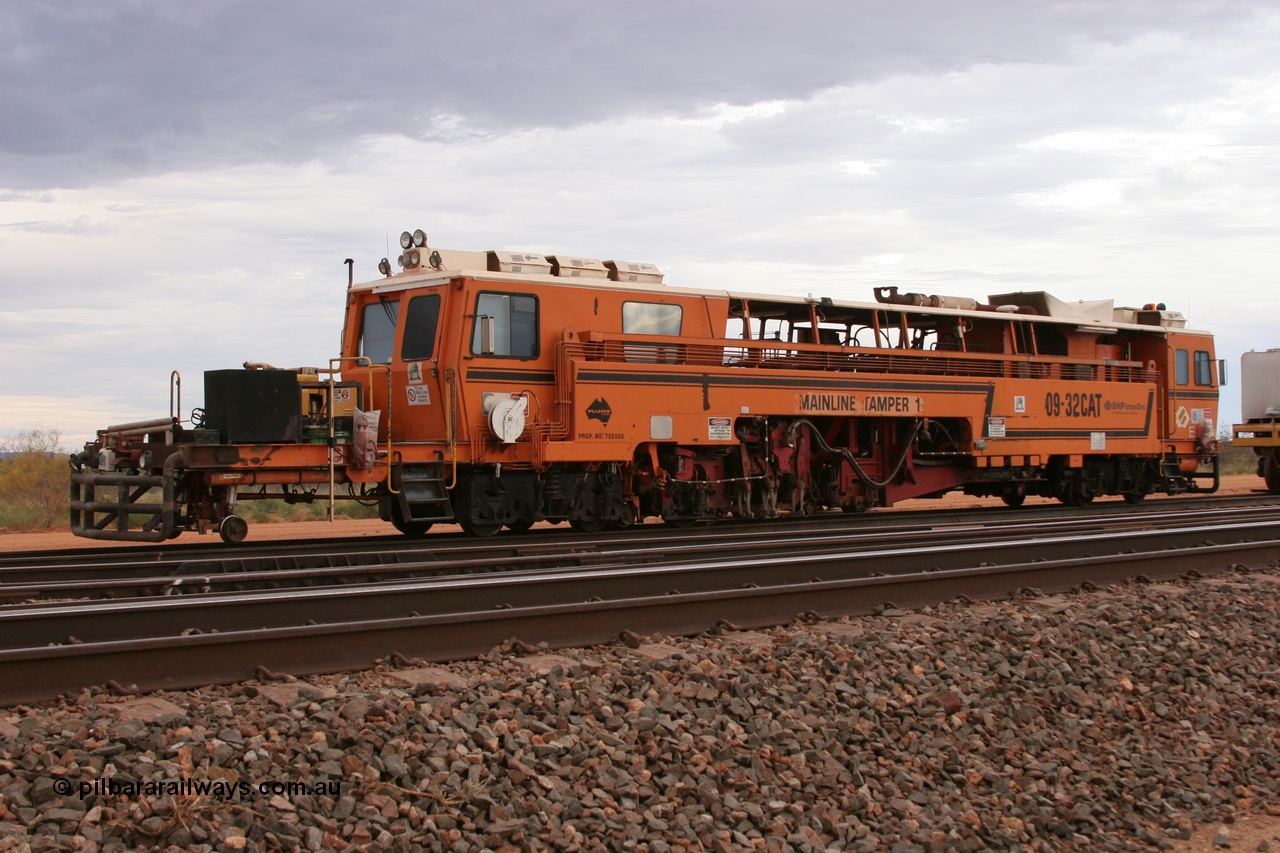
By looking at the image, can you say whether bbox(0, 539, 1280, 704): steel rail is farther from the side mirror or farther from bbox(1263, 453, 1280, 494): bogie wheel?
bbox(1263, 453, 1280, 494): bogie wheel

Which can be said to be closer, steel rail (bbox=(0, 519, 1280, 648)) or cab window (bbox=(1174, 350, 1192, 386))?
steel rail (bbox=(0, 519, 1280, 648))

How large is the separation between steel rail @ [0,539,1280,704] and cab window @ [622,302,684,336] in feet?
21.9

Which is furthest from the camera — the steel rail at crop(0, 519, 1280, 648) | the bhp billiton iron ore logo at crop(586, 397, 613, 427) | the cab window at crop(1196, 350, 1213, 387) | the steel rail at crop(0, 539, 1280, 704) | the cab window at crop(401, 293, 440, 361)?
the cab window at crop(1196, 350, 1213, 387)

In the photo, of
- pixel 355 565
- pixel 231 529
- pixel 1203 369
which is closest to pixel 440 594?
pixel 355 565

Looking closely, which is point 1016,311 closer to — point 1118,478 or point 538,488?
point 1118,478

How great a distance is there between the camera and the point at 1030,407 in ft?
63.1

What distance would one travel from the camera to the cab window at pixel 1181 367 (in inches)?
875

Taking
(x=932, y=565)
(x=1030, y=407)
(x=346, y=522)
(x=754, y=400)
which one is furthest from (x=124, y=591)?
(x=1030, y=407)

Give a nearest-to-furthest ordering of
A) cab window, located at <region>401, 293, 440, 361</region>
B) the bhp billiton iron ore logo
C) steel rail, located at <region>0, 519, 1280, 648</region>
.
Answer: steel rail, located at <region>0, 519, 1280, 648</region> < cab window, located at <region>401, 293, 440, 361</region> < the bhp billiton iron ore logo

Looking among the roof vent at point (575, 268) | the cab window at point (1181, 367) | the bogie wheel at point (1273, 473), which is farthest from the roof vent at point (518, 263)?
the bogie wheel at point (1273, 473)

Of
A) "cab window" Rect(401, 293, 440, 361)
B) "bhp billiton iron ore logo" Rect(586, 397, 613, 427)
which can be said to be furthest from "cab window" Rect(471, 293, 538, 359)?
"bhp billiton iron ore logo" Rect(586, 397, 613, 427)

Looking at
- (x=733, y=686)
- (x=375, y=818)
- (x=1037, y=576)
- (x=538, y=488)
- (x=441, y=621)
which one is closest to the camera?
(x=375, y=818)

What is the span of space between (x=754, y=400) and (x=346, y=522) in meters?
8.98

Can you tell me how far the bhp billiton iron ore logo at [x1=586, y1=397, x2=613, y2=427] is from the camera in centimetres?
1407
